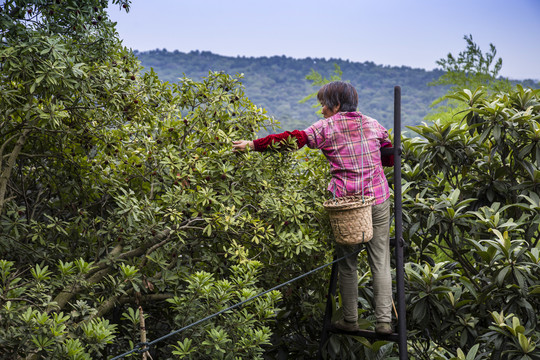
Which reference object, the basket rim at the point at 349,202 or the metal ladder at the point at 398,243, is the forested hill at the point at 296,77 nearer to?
Result: the metal ladder at the point at 398,243

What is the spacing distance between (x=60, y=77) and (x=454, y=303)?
305 centimetres

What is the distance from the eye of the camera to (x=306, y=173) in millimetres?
4484

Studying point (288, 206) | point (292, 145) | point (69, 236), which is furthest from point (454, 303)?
point (69, 236)

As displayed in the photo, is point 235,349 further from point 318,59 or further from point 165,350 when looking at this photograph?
point 318,59

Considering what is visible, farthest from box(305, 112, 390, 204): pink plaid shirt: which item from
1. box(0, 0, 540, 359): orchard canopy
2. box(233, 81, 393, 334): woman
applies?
box(0, 0, 540, 359): orchard canopy

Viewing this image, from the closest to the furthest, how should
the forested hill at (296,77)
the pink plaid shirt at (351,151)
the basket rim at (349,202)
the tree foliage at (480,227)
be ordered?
the basket rim at (349,202), the pink plaid shirt at (351,151), the tree foliage at (480,227), the forested hill at (296,77)

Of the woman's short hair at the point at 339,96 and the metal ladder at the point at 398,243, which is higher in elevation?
the woman's short hair at the point at 339,96

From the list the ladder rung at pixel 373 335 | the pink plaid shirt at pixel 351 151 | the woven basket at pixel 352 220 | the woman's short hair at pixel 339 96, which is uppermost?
the woman's short hair at pixel 339 96

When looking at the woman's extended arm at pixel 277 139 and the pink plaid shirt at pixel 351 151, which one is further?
the woman's extended arm at pixel 277 139

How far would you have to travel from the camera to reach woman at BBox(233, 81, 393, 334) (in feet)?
11.7

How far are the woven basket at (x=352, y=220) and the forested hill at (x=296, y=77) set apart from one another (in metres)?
40.0

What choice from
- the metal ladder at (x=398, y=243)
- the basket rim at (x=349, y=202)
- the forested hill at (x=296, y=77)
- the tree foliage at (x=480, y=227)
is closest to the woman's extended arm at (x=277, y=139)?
the basket rim at (x=349, y=202)

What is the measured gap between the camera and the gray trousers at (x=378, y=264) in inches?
143

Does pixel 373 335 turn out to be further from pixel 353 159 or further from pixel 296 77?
pixel 296 77
